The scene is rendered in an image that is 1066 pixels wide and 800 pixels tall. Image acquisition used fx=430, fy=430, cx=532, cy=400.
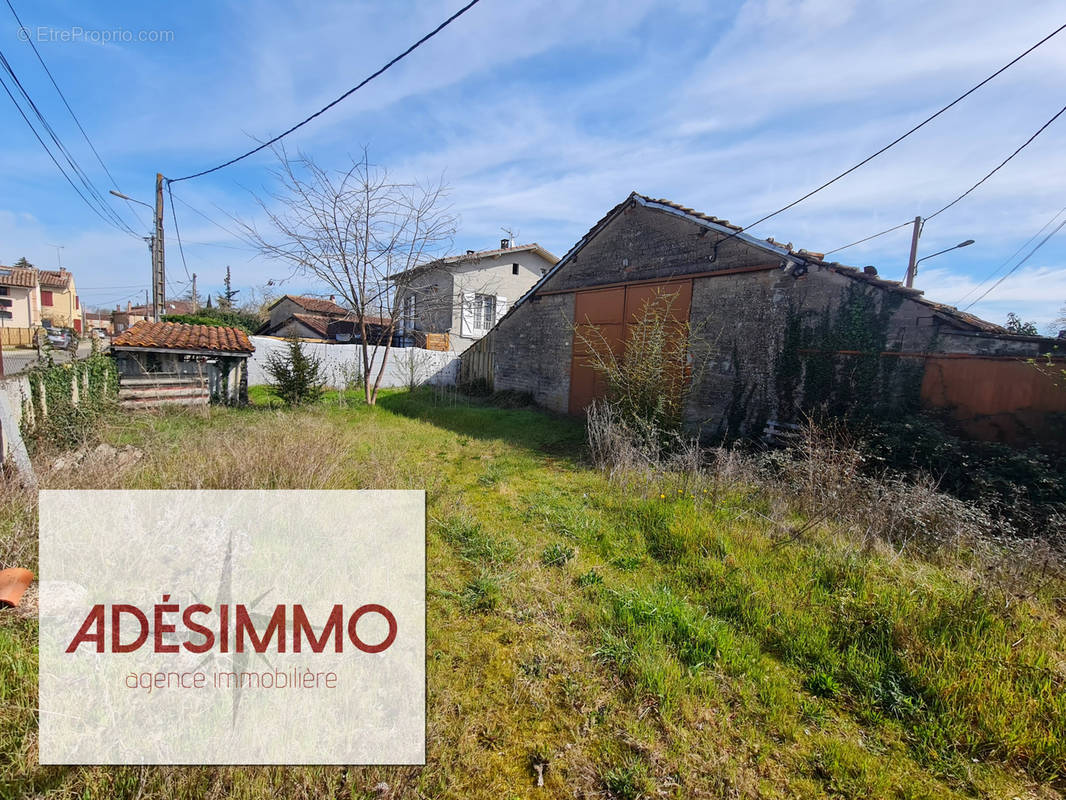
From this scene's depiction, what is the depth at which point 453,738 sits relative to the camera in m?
2.07

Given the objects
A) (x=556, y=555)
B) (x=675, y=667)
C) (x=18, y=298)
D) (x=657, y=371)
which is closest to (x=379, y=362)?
(x=657, y=371)

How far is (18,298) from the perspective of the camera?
31.4m

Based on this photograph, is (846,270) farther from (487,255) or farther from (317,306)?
(317,306)

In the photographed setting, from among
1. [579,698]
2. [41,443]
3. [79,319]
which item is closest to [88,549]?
[579,698]

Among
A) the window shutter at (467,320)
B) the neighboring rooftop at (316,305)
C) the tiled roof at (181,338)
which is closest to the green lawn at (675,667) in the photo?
the tiled roof at (181,338)

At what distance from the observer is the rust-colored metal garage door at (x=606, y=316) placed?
884 cm

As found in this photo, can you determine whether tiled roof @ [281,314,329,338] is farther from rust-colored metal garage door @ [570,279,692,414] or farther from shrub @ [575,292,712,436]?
shrub @ [575,292,712,436]

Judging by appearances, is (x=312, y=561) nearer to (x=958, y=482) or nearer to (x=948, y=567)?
(x=948, y=567)

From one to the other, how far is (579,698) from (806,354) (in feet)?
22.3

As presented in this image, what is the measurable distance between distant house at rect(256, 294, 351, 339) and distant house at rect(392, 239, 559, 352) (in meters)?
5.39

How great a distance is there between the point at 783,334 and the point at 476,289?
48.8 feet
